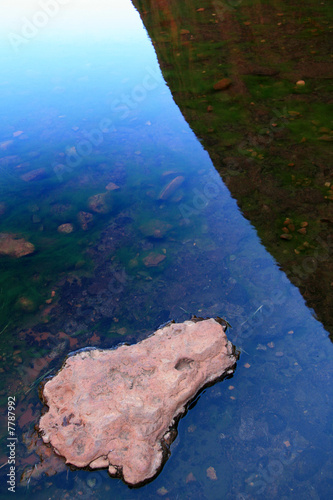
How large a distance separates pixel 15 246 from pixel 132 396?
6.41ft

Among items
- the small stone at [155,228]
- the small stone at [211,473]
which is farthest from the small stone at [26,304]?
the small stone at [211,473]

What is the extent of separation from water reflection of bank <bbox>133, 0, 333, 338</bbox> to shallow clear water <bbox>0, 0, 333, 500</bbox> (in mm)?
183

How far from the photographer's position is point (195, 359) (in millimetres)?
2209

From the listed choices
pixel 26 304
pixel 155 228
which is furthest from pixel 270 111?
pixel 26 304

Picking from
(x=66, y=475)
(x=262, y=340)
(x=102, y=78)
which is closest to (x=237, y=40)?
(x=102, y=78)

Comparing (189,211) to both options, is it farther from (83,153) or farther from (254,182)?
(83,153)

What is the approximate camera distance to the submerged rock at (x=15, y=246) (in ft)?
10.8

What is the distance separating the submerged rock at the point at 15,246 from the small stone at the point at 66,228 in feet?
0.99

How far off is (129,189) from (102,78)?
127 inches

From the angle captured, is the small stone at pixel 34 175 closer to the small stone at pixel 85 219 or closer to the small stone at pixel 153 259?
the small stone at pixel 85 219

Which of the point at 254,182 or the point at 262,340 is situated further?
the point at 254,182

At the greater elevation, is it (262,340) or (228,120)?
(228,120)

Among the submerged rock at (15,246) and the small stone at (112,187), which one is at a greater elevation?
the submerged rock at (15,246)

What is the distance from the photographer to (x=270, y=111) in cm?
445
